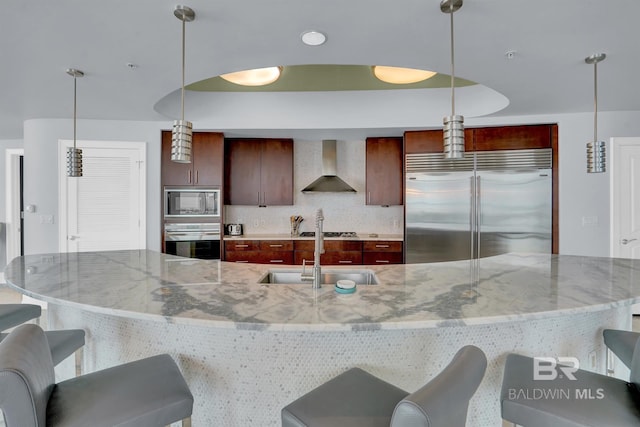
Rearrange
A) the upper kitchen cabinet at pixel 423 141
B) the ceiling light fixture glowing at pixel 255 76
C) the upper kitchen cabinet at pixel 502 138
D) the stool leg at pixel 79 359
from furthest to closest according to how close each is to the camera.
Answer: the upper kitchen cabinet at pixel 423 141 → the upper kitchen cabinet at pixel 502 138 → the ceiling light fixture glowing at pixel 255 76 → the stool leg at pixel 79 359

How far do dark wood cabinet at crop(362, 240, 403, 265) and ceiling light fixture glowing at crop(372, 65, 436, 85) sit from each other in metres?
1.99

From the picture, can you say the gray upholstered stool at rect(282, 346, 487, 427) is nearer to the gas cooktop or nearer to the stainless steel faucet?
the stainless steel faucet

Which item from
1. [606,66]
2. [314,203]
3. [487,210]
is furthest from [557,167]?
[314,203]

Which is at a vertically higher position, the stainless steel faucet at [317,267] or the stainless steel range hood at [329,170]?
the stainless steel range hood at [329,170]

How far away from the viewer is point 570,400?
1187 mm

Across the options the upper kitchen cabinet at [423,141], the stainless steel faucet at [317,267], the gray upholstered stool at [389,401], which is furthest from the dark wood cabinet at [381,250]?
the gray upholstered stool at [389,401]

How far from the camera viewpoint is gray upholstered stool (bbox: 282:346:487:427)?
2.67ft

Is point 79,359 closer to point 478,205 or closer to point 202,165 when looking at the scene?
point 202,165

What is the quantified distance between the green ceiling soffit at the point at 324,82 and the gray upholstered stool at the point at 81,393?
3185mm

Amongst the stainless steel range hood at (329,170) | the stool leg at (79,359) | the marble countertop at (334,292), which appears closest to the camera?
the marble countertop at (334,292)

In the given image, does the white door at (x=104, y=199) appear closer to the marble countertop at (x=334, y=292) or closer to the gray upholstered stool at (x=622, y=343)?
the marble countertop at (x=334, y=292)

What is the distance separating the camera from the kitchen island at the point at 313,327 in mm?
1285

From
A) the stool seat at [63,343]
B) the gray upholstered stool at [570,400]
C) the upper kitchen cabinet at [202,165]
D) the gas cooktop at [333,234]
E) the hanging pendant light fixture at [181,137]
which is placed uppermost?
the upper kitchen cabinet at [202,165]

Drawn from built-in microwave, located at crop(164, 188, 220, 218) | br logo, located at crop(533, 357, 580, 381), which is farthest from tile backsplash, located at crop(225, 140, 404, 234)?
br logo, located at crop(533, 357, 580, 381)
